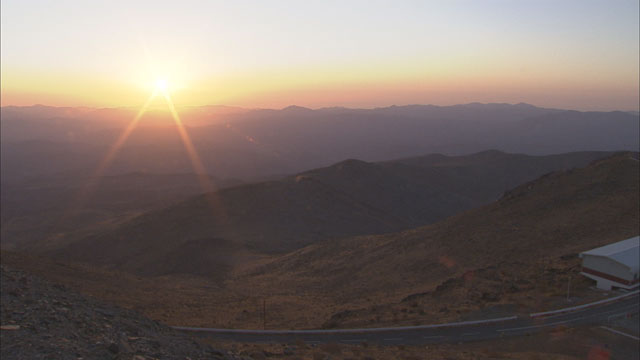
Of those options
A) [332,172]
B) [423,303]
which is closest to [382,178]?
[332,172]

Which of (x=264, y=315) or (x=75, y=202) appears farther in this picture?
(x=75, y=202)

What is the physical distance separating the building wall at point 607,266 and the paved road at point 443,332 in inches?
67.7

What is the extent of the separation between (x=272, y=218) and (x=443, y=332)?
42.0m

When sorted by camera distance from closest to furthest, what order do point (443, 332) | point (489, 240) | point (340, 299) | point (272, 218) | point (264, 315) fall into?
point (443, 332) → point (264, 315) → point (340, 299) → point (489, 240) → point (272, 218)

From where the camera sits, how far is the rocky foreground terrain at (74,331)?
803 cm

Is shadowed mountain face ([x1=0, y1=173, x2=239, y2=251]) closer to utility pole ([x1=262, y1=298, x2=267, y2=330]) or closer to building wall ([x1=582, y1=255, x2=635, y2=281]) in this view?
utility pole ([x1=262, y1=298, x2=267, y2=330])

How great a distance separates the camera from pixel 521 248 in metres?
29.9

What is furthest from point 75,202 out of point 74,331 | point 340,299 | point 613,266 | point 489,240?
point 613,266

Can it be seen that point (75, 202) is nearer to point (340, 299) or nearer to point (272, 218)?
point (272, 218)

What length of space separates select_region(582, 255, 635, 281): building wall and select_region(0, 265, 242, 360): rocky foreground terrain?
18487 mm

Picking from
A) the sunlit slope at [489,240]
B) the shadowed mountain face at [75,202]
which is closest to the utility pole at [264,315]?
the sunlit slope at [489,240]

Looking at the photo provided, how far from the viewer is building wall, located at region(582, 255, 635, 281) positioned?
20031 millimetres

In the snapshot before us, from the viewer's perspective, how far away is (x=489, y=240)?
3288 centimetres

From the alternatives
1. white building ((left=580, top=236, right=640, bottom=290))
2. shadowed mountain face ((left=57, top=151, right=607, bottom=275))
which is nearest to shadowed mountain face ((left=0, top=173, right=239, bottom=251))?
shadowed mountain face ((left=57, top=151, right=607, bottom=275))
